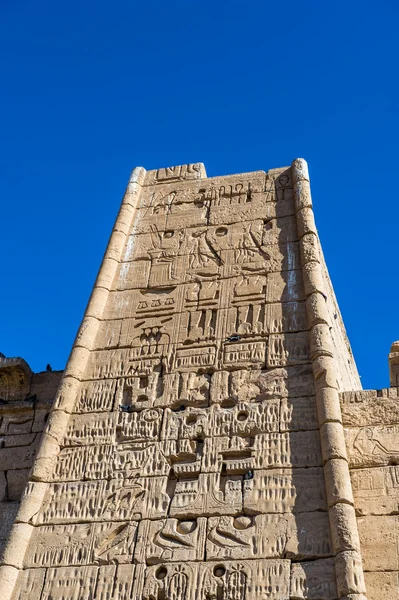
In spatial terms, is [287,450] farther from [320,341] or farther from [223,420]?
[320,341]

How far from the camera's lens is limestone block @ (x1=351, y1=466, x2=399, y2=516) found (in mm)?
7664

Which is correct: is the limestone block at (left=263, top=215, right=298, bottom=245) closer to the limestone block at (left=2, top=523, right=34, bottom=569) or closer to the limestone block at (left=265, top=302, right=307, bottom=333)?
the limestone block at (left=265, top=302, right=307, bottom=333)

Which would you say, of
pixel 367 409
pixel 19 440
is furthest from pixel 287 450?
pixel 19 440

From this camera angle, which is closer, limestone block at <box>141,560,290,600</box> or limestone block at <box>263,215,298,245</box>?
limestone block at <box>141,560,290,600</box>

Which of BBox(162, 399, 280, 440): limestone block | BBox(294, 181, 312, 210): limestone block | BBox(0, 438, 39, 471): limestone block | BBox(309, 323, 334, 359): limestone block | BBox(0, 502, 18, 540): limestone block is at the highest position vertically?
BBox(294, 181, 312, 210): limestone block

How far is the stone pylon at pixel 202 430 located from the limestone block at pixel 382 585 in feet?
1.22

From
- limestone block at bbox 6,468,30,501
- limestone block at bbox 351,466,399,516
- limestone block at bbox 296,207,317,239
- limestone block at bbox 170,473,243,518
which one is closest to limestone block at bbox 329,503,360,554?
limestone block at bbox 351,466,399,516

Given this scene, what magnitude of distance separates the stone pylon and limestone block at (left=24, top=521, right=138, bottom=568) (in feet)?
0.05

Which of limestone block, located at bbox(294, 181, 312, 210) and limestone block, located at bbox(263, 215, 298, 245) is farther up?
limestone block, located at bbox(294, 181, 312, 210)

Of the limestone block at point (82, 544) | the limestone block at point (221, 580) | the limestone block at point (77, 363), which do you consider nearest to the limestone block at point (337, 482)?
the limestone block at point (221, 580)

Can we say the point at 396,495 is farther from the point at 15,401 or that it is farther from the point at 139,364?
the point at 15,401

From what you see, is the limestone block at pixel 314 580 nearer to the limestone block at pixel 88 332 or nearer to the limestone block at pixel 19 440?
the limestone block at pixel 88 332

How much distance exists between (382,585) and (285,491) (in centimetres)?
126

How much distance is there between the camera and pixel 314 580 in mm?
6961
